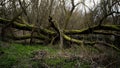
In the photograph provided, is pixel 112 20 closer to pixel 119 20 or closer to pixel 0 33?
pixel 119 20

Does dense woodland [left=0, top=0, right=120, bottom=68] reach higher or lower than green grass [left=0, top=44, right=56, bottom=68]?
higher

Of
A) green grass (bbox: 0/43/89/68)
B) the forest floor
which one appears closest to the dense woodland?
the forest floor

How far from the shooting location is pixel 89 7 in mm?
12438

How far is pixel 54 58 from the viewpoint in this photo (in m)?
8.08

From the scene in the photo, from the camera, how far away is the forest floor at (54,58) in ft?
24.5

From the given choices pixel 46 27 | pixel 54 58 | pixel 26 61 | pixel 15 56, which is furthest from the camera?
pixel 46 27

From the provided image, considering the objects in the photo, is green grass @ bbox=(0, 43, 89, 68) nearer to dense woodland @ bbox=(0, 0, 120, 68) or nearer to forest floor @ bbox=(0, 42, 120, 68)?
forest floor @ bbox=(0, 42, 120, 68)

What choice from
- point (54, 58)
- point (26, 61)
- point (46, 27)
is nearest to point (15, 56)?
point (26, 61)

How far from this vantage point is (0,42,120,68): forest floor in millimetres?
7457

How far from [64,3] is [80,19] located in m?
1.67

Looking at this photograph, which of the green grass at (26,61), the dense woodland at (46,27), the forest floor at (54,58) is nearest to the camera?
the green grass at (26,61)

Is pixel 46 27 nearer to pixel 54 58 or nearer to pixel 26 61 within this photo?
pixel 54 58

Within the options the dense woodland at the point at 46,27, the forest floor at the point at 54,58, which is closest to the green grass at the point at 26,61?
the forest floor at the point at 54,58

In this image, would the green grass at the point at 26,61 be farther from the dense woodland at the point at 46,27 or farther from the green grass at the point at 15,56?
the dense woodland at the point at 46,27
